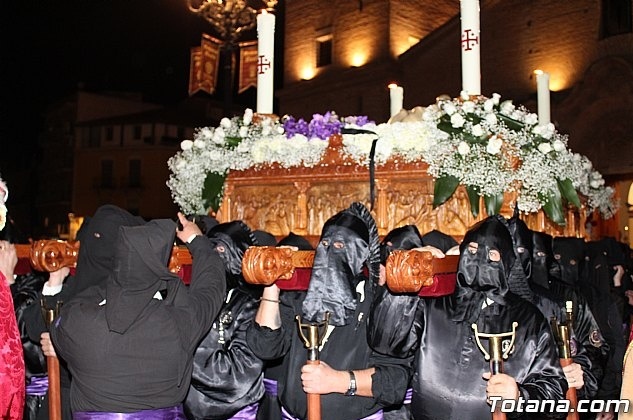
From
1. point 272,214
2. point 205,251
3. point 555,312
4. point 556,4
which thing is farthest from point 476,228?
point 556,4

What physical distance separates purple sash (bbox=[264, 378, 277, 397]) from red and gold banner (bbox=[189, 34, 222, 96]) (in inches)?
403

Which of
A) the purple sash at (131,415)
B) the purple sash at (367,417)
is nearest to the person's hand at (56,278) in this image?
the purple sash at (131,415)

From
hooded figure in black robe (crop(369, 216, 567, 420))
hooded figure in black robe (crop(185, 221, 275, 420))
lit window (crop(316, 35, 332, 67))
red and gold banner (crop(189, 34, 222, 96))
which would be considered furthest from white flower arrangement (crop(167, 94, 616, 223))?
lit window (crop(316, 35, 332, 67))

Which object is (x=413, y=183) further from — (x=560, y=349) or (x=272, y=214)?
(x=560, y=349)

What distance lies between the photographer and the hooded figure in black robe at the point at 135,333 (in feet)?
8.76

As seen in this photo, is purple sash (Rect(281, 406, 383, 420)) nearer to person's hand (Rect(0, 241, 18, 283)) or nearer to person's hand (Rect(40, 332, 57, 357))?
person's hand (Rect(40, 332, 57, 357))

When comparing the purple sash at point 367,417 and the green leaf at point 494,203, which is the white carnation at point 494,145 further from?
the purple sash at point 367,417

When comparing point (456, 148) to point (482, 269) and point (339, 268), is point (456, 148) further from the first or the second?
point (339, 268)

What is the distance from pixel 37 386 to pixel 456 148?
3140 millimetres

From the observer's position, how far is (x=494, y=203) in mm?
4316

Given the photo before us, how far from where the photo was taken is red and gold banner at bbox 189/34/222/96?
43.7 ft

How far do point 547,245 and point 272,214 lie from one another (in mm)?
2080

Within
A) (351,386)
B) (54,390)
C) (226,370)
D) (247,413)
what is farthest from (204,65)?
(351,386)

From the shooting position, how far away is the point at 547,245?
4617mm
